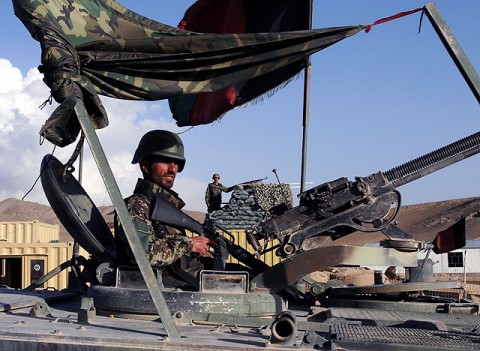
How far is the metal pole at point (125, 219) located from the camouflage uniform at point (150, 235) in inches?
31.9

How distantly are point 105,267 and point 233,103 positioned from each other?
324 cm

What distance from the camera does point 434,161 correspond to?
5445 millimetres

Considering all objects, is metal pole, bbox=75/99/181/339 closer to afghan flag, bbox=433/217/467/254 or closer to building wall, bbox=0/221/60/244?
afghan flag, bbox=433/217/467/254

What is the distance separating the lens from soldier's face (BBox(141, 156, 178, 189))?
571cm

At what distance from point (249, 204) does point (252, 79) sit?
50.5 ft

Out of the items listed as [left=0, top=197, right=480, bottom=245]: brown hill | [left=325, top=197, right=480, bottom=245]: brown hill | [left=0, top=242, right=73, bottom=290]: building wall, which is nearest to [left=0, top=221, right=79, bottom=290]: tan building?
[left=0, top=242, right=73, bottom=290]: building wall

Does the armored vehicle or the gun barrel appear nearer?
the armored vehicle

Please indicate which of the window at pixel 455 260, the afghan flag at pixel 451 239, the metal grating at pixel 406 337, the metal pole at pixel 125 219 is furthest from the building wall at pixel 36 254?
Answer: the window at pixel 455 260

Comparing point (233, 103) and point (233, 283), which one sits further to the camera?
point (233, 103)

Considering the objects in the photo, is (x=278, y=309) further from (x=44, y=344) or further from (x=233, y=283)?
(x=44, y=344)

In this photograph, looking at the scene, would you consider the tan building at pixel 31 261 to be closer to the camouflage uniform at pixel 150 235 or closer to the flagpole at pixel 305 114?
the flagpole at pixel 305 114

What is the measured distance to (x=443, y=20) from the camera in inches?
182

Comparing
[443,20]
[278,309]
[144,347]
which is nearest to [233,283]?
[278,309]

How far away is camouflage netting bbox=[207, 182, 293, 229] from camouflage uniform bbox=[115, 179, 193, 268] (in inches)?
634
